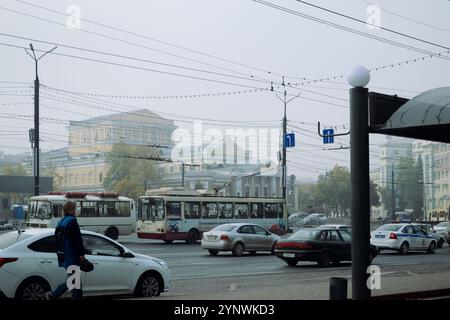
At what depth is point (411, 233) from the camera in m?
33.5

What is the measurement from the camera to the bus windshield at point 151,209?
37.0 meters

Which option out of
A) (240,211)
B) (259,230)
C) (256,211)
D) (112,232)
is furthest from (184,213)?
(259,230)

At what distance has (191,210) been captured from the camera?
37812 mm

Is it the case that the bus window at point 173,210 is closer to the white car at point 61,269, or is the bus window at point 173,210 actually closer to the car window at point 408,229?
the car window at point 408,229

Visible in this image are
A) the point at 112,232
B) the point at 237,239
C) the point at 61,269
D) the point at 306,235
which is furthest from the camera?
the point at 112,232

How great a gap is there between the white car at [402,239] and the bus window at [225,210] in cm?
938

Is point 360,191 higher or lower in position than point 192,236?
higher

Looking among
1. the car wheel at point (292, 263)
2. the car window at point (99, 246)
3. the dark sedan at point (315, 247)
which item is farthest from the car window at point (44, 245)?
the car wheel at point (292, 263)

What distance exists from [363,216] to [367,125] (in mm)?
1608

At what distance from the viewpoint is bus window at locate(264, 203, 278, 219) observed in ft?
137

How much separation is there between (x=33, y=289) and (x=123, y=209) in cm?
2781

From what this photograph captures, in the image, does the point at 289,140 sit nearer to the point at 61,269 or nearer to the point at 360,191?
the point at 360,191
